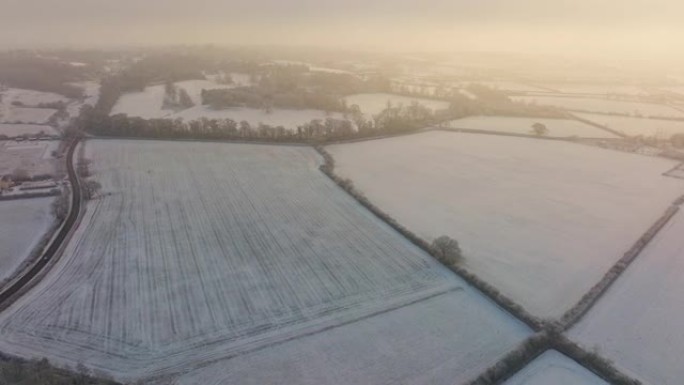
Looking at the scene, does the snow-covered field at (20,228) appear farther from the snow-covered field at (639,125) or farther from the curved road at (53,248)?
the snow-covered field at (639,125)

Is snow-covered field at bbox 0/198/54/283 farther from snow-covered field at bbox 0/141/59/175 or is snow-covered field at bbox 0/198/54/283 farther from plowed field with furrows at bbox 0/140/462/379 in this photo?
snow-covered field at bbox 0/141/59/175

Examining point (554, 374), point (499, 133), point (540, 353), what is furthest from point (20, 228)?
point (499, 133)

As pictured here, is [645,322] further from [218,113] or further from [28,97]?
[28,97]

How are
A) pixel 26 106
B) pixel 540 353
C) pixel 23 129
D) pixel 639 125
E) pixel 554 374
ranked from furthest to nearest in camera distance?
pixel 26 106 → pixel 639 125 → pixel 23 129 → pixel 540 353 → pixel 554 374

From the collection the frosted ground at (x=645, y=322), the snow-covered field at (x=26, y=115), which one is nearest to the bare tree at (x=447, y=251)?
the frosted ground at (x=645, y=322)

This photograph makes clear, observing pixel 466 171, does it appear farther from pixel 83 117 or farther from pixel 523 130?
pixel 83 117

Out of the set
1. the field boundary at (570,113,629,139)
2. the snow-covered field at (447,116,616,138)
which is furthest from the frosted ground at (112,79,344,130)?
the field boundary at (570,113,629,139)
